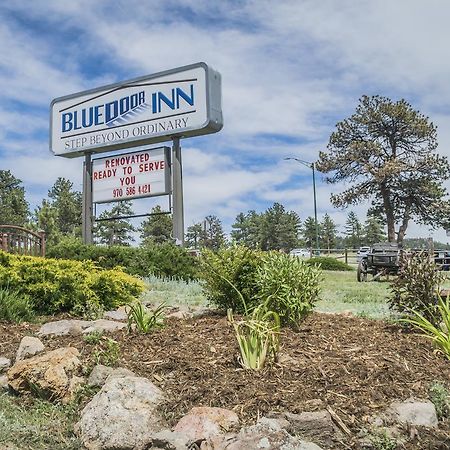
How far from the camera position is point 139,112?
15.1 meters

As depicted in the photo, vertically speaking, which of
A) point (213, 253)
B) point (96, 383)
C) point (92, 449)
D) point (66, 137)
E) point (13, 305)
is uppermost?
point (66, 137)

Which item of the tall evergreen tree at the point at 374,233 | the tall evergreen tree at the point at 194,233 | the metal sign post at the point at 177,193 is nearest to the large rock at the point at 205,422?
the metal sign post at the point at 177,193

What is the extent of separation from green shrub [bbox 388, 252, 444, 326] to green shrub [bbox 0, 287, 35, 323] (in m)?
4.36

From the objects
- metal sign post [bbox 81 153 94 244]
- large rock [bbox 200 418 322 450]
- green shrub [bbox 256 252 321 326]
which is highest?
metal sign post [bbox 81 153 94 244]

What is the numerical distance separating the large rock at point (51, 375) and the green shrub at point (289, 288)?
1.88m

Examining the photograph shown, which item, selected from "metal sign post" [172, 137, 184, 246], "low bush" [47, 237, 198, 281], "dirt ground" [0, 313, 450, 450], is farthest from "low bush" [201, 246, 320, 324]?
"metal sign post" [172, 137, 184, 246]

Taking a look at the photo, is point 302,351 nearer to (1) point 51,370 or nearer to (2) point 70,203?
(1) point 51,370

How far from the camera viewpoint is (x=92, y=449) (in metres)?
3.39

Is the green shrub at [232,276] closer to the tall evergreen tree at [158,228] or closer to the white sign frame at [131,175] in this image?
the white sign frame at [131,175]

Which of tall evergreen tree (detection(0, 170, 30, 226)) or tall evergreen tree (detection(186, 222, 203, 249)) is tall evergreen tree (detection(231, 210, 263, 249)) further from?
tall evergreen tree (detection(0, 170, 30, 226))

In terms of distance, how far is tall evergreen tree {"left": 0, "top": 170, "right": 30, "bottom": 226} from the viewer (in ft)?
125

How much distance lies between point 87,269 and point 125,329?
3.23 m

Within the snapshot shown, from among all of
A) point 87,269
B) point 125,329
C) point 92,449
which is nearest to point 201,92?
point 87,269

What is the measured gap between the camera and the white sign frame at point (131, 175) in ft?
48.0
